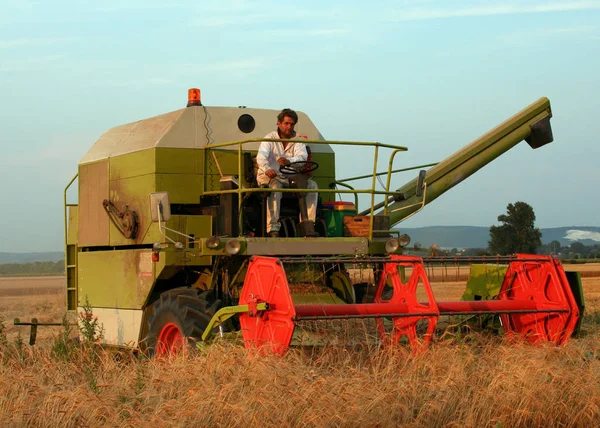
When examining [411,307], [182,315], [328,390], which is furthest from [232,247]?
[328,390]

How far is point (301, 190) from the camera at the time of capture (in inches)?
408

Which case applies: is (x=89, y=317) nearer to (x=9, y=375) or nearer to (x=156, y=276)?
(x=156, y=276)

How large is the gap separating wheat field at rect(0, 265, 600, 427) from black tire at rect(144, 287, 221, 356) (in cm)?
64

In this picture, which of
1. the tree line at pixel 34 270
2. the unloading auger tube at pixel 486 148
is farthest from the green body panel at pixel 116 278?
the tree line at pixel 34 270

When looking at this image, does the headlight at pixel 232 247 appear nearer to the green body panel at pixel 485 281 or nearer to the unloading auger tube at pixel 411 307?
the unloading auger tube at pixel 411 307

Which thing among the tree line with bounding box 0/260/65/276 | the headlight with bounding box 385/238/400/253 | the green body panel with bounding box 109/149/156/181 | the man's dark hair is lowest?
the tree line with bounding box 0/260/65/276

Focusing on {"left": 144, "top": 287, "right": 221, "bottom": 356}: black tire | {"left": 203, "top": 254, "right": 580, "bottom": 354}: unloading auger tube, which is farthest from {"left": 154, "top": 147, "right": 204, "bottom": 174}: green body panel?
{"left": 203, "top": 254, "right": 580, "bottom": 354}: unloading auger tube

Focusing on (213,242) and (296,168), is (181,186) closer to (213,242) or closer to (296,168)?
(296,168)

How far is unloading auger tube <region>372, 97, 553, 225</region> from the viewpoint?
13.0 metres

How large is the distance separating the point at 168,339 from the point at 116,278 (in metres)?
1.77

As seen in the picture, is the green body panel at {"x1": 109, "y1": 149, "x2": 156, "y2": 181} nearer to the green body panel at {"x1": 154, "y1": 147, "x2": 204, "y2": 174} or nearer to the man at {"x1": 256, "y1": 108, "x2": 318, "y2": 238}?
the green body panel at {"x1": 154, "y1": 147, "x2": 204, "y2": 174}

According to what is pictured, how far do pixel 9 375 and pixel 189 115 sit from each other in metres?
4.14

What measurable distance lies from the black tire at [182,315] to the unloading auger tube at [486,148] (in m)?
3.34

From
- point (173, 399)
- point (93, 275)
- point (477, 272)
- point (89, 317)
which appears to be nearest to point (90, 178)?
point (93, 275)
